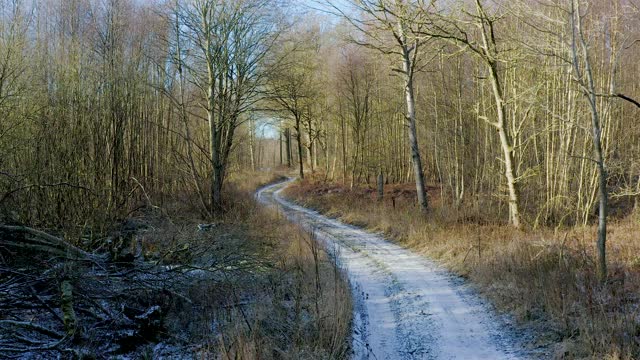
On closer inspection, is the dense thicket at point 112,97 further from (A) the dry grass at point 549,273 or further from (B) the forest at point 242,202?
(A) the dry grass at point 549,273

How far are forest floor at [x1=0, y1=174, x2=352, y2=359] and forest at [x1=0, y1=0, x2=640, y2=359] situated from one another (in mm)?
30

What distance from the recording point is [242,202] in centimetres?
1432

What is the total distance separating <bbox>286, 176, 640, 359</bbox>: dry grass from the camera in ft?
14.0

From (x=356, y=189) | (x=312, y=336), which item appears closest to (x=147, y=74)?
(x=312, y=336)

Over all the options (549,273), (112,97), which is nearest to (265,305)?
(549,273)

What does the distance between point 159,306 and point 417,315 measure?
11.5 ft

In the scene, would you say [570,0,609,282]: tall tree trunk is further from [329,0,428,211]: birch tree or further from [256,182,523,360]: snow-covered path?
[329,0,428,211]: birch tree

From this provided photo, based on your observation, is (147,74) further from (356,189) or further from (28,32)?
(356,189)

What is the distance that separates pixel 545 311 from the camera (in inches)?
203

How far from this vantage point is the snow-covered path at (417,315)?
4.69 metres

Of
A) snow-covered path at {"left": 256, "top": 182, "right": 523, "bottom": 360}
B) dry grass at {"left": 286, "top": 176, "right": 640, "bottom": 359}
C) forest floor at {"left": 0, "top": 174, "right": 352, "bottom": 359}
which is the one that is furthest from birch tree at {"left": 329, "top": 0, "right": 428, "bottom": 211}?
forest floor at {"left": 0, "top": 174, "right": 352, "bottom": 359}

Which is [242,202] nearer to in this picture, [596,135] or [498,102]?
[498,102]

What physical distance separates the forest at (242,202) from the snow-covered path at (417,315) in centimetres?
13

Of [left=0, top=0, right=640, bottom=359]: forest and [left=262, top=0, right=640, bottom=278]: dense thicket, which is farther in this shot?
[left=262, top=0, right=640, bottom=278]: dense thicket
